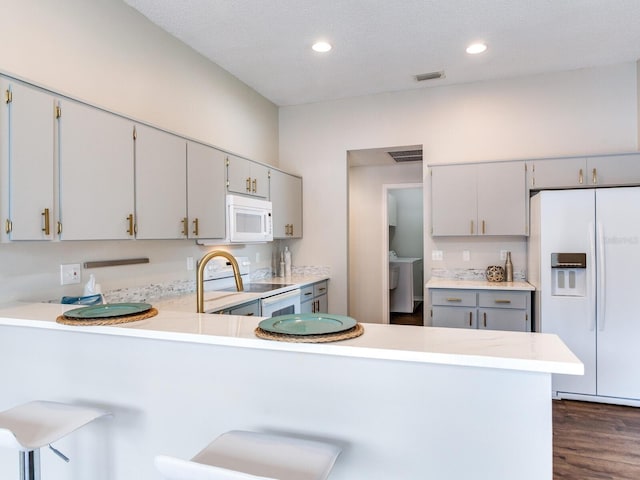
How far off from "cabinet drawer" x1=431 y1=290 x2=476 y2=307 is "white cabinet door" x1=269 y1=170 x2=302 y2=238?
5.44 ft

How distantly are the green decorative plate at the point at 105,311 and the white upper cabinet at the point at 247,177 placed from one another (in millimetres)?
1655

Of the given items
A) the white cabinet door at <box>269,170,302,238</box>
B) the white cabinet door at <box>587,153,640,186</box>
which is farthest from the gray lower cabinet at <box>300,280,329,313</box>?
the white cabinet door at <box>587,153,640,186</box>

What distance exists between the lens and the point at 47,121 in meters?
1.98

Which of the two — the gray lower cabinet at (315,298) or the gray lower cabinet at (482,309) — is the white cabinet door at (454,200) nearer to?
the gray lower cabinet at (482,309)

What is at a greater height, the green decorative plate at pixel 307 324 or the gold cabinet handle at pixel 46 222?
the gold cabinet handle at pixel 46 222

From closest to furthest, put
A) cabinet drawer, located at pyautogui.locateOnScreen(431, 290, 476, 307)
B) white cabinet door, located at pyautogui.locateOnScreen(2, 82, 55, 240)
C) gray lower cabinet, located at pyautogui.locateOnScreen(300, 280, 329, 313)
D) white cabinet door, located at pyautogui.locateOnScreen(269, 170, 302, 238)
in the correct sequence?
white cabinet door, located at pyautogui.locateOnScreen(2, 82, 55, 240), cabinet drawer, located at pyautogui.locateOnScreen(431, 290, 476, 307), gray lower cabinet, located at pyautogui.locateOnScreen(300, 280, 329, 313), white cabinet door, located at pyautogui.locateOnScreen(269, 170, 302, 238)

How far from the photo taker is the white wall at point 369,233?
5.73m

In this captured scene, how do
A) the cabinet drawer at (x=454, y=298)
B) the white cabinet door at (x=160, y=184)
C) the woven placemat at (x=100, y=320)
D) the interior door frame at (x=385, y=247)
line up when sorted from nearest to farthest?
the woven placemat at (x=100, y=320) < the white cabinet door at (x=160, y=184) < the cabinet drawer at (x=454, y=298) < the interior door frame at (x=385, y=247)

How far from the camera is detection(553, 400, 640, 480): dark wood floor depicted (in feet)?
7.76

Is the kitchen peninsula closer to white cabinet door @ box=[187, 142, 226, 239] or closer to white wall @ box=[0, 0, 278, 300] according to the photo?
white wall @ box=[0, 0, 278, 300]

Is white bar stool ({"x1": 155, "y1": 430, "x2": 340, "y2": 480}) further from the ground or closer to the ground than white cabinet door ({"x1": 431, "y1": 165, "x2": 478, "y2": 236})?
closer to the ground

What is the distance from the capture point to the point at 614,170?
3658 mm

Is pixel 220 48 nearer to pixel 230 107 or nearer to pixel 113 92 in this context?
pixel 230 107

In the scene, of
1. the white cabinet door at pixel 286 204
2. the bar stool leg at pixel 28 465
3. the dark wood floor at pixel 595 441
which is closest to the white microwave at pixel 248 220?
the white cabinet door at pixel 286 204
